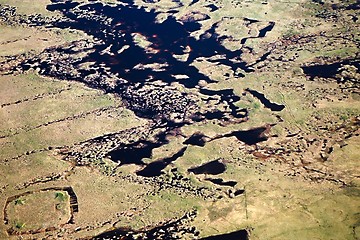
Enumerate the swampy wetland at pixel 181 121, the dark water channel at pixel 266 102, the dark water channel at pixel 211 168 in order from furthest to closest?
1. the dark water channel at pixel 266 102
2. the dark water channel at pixel 211 168
3. the swampy wetland at pixel 181 121

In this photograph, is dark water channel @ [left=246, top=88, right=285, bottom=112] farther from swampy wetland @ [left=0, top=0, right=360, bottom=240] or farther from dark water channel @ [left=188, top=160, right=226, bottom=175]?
dark water channel @ [left=188, top=160, right=226, bottom=175]

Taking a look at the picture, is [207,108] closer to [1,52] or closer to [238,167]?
[238,167]

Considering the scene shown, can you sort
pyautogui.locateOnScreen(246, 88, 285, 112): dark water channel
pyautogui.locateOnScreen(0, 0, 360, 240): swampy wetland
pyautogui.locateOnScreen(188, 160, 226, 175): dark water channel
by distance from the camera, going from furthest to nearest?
pyautogui.locateOnScreen(246, 88, 285, 112): dark water channel, pyautogui.locateOnScreen(188, 160, 226, 175): dark water channel, pyautogui.locateOnScreen(0, 0, 360, 240): swampy wetland

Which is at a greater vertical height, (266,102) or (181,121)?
(181,121)

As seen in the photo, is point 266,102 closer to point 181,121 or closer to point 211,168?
point 181,121

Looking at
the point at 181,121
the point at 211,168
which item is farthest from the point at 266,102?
the point at 211,168

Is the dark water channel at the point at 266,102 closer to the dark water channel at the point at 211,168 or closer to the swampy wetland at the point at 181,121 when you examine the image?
the swampy wetland at the point at 181,121

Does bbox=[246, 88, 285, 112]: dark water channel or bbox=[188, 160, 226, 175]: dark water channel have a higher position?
bbox=[246, 88, 285, 112]: dark water channel

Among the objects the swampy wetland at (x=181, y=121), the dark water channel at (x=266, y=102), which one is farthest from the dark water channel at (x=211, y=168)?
the dark water channel at (x=266, y=102)

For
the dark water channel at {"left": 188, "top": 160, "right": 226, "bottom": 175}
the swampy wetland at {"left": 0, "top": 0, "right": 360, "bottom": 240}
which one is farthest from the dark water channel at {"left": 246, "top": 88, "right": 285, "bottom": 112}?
the dark water channel at {"left": 188, "top": 160, "right": 226, "bottom": 175}

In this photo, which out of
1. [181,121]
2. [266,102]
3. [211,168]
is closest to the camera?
[211,168]

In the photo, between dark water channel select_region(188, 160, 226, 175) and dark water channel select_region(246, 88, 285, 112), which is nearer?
dark water channel select_region(188, 160, 226, 175)
